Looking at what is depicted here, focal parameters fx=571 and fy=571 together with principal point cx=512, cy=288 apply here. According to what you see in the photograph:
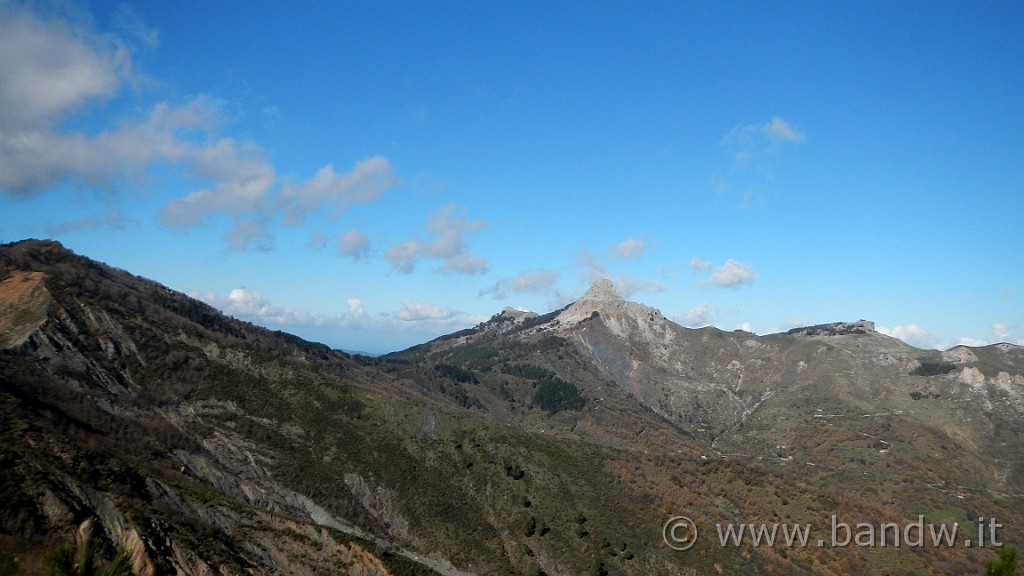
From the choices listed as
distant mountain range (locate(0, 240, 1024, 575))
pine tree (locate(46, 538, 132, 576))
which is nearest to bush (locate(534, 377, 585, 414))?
distant mountain range (locate(0, 240, 1024, 575))

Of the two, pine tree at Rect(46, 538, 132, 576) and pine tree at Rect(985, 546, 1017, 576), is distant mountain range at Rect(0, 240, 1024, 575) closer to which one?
pine tree at Rect(46, 538, 132, 576)

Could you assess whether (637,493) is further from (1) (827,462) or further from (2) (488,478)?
(1) (827,462)

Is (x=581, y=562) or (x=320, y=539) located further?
(x=581, y=562)

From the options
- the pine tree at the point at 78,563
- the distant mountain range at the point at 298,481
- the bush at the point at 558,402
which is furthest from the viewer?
the bush at the point at 558,402

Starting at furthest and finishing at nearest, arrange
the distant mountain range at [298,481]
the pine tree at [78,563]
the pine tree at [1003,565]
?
the distant mountain range at [298,481] < the pine tree at [1003,565] < the pine tree at [78,563]

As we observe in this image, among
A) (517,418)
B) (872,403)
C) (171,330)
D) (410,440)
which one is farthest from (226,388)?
(872,403)

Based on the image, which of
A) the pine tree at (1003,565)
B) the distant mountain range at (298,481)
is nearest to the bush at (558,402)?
the distant mountain range at (298,481)

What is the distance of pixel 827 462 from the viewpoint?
154 meters

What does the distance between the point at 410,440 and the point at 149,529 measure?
4617 cm

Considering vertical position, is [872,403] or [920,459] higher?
[872,403]

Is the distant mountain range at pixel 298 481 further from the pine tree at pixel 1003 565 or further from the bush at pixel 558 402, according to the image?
A: the bush at pixel 558 402

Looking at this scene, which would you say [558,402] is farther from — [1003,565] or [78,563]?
[78,563]

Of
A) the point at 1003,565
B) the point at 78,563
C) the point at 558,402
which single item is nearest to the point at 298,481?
the point at 78,563

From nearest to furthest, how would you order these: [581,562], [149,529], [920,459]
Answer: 1. [149,529]
2. [581,562]
3. [920,459]
